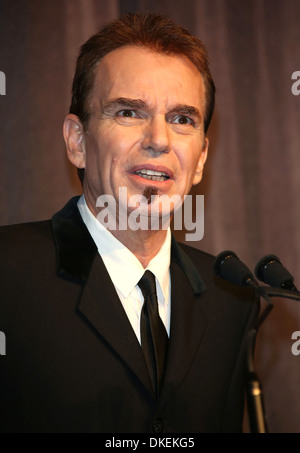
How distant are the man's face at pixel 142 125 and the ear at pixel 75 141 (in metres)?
0.07

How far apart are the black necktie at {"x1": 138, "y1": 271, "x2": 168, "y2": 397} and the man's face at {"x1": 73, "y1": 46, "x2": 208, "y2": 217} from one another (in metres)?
0.31

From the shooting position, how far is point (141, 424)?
59.4 inches

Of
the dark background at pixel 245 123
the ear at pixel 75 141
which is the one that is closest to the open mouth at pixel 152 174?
the ear at pixel 75 141

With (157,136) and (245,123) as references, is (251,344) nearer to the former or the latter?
(157,136)

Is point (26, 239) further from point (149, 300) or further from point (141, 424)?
point (141, 424)

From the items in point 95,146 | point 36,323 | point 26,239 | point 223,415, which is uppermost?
point 95,146

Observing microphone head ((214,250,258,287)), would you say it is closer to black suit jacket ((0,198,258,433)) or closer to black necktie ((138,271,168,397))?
black suit jacket ((0,198,258,433))

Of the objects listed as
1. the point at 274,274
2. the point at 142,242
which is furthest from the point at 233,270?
the point at 142,242

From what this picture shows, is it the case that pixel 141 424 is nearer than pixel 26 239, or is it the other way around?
pixel 141 424

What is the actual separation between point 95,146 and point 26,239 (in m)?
0.39

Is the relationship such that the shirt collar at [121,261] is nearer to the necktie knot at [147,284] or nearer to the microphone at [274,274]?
the necktie knot at [147,284]

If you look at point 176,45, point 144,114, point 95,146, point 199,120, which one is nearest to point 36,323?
point 95,146

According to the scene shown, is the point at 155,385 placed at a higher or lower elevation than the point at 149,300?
lower

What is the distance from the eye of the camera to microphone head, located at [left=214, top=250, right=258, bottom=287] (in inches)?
50.3
